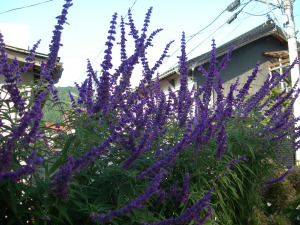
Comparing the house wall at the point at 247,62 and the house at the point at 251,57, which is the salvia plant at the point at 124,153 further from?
the house wall at the point at 247,62

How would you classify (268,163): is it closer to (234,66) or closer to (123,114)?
(123,114)

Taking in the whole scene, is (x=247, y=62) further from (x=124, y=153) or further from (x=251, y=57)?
(x=124, y=153)

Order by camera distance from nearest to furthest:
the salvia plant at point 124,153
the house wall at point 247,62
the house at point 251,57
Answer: the salvia plant at point 124,153 < the house at point 251,57 < the house wall at point 247,62

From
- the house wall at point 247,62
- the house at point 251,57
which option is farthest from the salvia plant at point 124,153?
the house wall at point 247,62

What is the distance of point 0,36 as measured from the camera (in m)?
2.49

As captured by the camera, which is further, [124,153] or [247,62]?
[247,62]

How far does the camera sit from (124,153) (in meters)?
Result: 2.74

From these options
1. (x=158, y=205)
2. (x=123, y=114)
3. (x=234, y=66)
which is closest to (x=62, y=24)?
(x=123, y=114)

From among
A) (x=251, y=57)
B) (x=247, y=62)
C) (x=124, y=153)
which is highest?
(x=251, y=57)

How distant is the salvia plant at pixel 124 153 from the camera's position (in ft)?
6.27

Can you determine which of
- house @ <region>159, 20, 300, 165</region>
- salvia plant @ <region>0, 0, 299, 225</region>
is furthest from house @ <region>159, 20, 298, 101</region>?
salvia plant @ <region>0, 0, 299, 225</region>

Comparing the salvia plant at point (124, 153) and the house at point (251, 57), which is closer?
the salvia plant at point (124, 153)

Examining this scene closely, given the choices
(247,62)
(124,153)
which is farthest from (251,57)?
(124,153)

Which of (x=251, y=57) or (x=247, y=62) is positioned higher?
(x=251, y=57)
